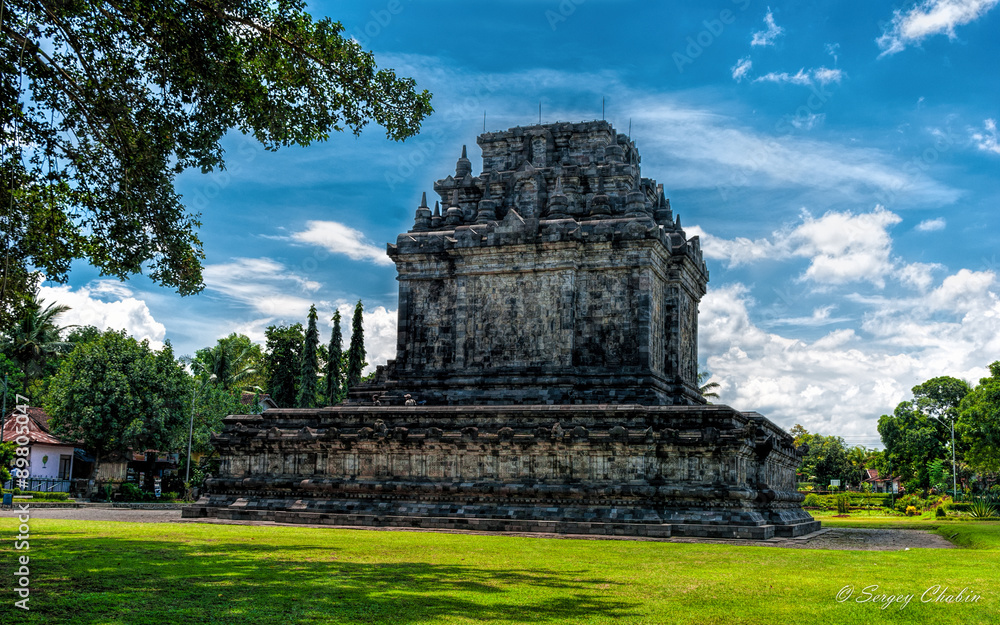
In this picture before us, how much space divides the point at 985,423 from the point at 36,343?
60.8 m

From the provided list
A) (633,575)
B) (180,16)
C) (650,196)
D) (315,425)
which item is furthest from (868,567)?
(650,196)

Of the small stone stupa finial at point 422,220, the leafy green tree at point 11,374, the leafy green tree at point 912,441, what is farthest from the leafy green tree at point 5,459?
the leafy green tree at point 912,441

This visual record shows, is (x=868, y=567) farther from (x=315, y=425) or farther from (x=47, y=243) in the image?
(x=315, y=425)

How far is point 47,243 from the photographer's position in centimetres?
1516

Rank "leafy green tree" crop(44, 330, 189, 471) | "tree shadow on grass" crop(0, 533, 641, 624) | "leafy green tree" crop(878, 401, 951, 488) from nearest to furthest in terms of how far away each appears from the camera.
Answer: "tree shadow on grass" crop(0, 533, 641, 624) → "leafy green tree" crop(44, 330, 189, 471) → "leafy green tree" crop(878, 401, 951, 488)

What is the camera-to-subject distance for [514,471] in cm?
2752

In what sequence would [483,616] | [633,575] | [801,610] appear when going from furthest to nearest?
[633,575] → [801,610] → [483,616]

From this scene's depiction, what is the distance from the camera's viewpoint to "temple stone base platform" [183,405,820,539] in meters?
25.5

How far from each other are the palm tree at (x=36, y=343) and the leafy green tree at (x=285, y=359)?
1449 centimetres

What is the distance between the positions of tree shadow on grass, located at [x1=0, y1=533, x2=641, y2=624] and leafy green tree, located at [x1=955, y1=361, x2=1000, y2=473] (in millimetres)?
41332

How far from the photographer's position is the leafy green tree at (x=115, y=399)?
47797mm

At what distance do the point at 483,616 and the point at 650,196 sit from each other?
3044cm

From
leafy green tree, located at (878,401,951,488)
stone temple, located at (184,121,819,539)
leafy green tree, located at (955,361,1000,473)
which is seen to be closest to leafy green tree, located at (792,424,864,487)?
leafy green tree, located at (878,401,951,488)

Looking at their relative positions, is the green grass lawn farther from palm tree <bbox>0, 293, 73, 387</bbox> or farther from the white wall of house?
palm tree <bbox>0, 293, 73, 387</bbox>
